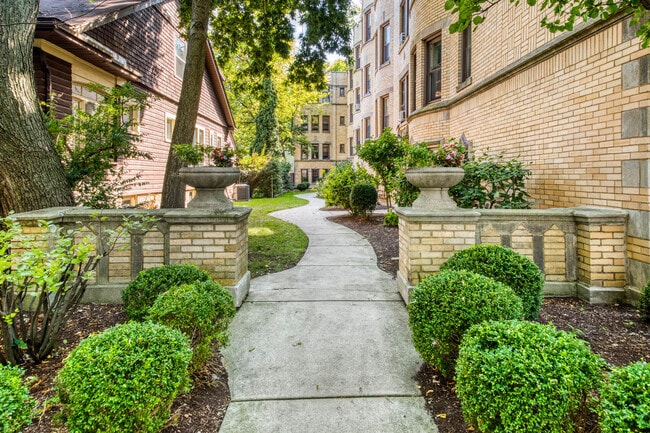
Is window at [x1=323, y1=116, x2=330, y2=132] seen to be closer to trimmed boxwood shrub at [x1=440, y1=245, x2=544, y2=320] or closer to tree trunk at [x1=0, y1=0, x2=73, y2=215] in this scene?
tree trunk at [x1=0, y1=0, x2=73, y2=215]

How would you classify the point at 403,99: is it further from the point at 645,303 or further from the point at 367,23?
the point at 645,303

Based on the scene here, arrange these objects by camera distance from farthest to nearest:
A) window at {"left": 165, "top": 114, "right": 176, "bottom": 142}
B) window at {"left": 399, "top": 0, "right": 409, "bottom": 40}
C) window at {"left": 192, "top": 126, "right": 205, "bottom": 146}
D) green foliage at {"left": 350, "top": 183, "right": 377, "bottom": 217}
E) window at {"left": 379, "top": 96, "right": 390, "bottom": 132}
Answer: window at {"left": 379, "top": 96, "right": 390, "bottom": 132} → window at {"left": 192, "top": 126, "right": 205, "bottom": 146} → window at {"left": 399, "top": 0, "right": 409, "bottom": 40} → window at {"left": 165, "top": 114, "right": 176, "bottom": 142} → green foliage at {"left": 350, "top": 183, "right": 377, "bottom": 217}

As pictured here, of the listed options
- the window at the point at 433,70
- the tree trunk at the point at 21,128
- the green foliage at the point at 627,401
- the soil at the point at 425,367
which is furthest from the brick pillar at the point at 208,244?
the window at the point at 433,70

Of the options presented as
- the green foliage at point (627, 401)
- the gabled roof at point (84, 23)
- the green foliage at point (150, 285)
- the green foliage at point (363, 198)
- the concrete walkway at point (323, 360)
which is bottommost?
the concrete walkway at point (323, 360)

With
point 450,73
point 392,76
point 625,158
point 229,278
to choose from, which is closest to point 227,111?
point 392,76

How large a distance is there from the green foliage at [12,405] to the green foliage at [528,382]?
240 cm

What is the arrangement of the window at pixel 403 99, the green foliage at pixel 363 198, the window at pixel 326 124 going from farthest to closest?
the window at pixel 326 124 → the window at pixel 403 99 → the green foliage at pixel 363 198

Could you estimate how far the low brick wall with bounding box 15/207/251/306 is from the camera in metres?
4.40

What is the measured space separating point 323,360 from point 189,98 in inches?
228

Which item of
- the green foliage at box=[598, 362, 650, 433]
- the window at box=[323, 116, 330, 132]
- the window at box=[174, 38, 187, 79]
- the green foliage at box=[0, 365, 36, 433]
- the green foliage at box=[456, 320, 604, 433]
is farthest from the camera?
the window at box=[323, 116, 330, 132]

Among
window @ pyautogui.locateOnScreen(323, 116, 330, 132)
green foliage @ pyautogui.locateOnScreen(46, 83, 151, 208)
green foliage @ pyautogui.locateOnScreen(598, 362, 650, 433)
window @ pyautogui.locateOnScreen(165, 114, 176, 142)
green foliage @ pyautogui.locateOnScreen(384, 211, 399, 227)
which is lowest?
green foliage @ pyautogui.locateOnScreen(598, 362, 650, 433)

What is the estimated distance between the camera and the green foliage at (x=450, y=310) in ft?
8.80

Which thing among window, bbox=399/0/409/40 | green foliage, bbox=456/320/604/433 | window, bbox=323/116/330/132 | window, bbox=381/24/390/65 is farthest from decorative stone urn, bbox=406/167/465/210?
window, bbox=323/116/330/132

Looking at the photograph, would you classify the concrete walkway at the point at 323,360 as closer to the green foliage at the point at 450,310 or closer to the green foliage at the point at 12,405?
the green foliage at the point at 450,310
